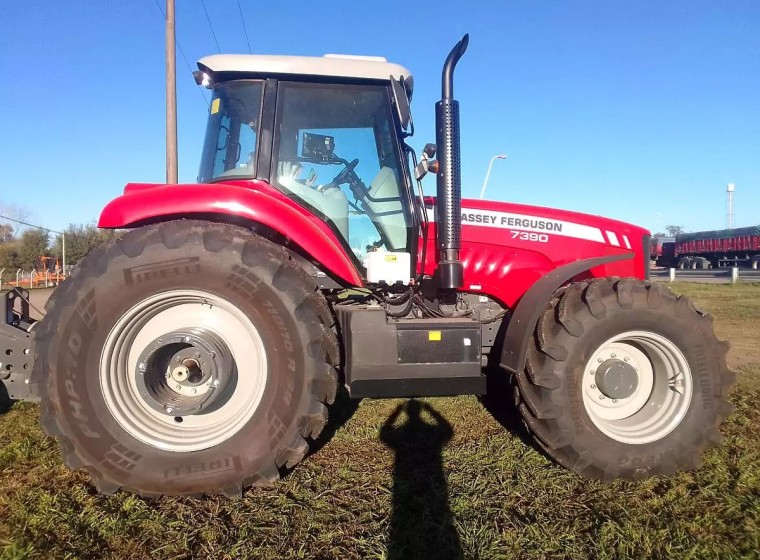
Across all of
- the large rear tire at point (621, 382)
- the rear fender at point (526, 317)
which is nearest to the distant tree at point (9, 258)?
the rear fender at point (526, 317)

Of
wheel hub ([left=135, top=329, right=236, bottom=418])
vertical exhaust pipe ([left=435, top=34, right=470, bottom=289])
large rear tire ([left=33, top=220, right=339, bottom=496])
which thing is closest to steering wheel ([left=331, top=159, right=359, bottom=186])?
vertical exhaust pipe ([left=435, top=34, right=470, bottom=289])

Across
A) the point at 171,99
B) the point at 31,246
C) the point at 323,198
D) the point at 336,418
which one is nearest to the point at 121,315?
the point at 323,198

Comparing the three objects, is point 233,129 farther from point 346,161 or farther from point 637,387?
point 637,387

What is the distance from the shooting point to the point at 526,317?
318 cm

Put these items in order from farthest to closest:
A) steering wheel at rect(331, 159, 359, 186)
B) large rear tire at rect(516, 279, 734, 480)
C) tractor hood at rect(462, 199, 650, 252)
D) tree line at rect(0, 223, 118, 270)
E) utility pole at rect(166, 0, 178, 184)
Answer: tree line at rect(0, 223, 118, 270) < utility pole at rect(166, 0, 178, 184) < tractor hood at rect(462, 199, 650, 252) < steering wheel at rect(331, 159, 359, 186) < large rear tire at rect(516, 279, 734, 480)

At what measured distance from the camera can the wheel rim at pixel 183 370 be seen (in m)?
2.85

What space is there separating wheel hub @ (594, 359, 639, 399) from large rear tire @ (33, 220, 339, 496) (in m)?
1.72

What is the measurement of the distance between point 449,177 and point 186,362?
74.4 inches

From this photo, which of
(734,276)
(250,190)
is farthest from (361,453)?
(734,276)

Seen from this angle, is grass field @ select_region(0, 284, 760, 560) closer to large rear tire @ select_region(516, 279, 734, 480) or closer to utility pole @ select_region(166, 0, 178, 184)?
large rear tire @ select_region(516, 279, 734, 480)

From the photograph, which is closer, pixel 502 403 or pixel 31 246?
pixel 502 403

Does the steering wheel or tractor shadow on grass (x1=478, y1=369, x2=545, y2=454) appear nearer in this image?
the steering wheel

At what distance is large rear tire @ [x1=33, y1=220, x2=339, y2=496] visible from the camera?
8.91 feet

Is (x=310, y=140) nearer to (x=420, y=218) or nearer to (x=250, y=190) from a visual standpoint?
(x=250, y=190)
